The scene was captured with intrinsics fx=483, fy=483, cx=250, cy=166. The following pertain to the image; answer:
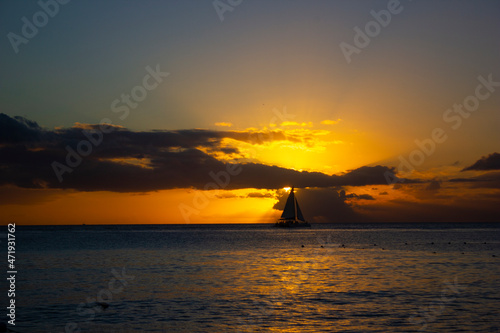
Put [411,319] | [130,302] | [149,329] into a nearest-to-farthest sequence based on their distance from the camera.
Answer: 1. [149,329]
2. [411,319]
3. [130,302]

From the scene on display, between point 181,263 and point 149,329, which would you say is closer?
point 149,329

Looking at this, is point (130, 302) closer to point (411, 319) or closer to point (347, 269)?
point (411, 319)

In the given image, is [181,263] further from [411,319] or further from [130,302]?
[411,319]

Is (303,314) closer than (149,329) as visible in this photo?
No

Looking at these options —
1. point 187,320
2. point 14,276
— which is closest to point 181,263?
point 14,276

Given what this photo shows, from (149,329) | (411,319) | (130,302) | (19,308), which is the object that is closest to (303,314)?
(411,319)

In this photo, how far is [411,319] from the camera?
30031 mm

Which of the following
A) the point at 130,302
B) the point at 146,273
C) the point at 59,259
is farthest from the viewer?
the point at 59,259

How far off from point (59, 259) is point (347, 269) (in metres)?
42.0

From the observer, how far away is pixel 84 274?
52.0 metres

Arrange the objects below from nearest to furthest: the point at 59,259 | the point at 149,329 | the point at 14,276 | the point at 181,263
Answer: the point at 149,329, the point at 14,276, the point at 181,263, the point at 59,259

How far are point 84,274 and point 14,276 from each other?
6830 mm

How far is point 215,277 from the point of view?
5006cm

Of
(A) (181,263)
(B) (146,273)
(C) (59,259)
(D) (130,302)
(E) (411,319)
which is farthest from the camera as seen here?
(C) (59,259)
